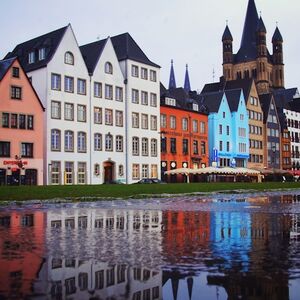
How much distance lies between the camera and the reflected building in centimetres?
628

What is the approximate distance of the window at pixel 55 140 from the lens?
59812mm

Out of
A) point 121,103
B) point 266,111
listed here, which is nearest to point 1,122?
point 121,103

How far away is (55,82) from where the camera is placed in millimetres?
60375

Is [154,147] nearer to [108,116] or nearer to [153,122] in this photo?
[153,122]

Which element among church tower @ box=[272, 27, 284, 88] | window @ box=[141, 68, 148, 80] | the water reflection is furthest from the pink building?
church tower @ box=[272, 27, 284, 88]

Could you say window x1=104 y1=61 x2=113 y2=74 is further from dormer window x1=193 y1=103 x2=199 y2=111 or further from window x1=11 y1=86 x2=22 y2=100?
dormer window x1=193 y1=103 x2=199 y2=111

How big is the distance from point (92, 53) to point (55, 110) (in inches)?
429

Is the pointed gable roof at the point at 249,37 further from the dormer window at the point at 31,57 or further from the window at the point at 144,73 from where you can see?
the dormer window at the point at 31,57

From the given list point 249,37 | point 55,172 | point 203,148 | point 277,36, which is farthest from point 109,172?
point 277,36

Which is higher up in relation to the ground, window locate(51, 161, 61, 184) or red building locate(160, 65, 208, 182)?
red building locate(160, 65, 208, 182)

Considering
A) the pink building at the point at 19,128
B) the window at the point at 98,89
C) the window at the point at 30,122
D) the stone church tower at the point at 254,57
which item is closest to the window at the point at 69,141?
the pink building at the point at 19,128

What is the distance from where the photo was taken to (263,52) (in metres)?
138

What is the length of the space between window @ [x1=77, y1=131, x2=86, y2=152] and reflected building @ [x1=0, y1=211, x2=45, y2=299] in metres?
48.2

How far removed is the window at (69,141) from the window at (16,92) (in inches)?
285
